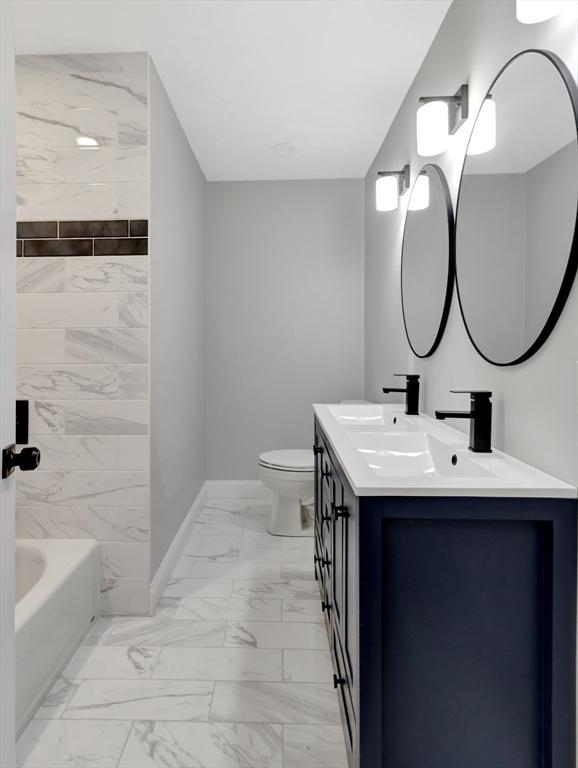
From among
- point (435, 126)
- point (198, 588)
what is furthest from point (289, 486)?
point (435, 126)

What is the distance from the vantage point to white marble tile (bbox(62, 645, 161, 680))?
1868 millimetres

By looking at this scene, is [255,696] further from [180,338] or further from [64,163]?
[64,163]

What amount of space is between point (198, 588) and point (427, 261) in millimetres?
1835

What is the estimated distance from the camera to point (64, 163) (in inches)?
89.1

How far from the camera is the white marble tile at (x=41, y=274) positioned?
227 cm

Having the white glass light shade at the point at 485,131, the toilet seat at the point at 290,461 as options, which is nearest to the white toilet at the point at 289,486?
the toilet seat at the point at 290,461

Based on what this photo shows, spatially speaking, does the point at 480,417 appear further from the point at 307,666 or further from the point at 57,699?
the point at 57,699

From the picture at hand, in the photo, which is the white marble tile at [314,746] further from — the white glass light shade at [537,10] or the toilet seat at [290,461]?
the white glass light shade at [537,10]

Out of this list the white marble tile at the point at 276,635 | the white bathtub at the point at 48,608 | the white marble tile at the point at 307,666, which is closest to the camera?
the white bathtub at the point at 48,608

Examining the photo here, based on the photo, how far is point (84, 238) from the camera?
226 centimetres

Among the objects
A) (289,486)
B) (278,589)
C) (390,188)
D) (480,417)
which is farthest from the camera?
(289,486)

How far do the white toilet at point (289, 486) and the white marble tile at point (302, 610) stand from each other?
788mm

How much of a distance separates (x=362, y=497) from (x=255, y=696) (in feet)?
3.50

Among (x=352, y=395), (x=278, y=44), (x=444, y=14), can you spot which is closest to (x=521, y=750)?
(x=444, y=14)
